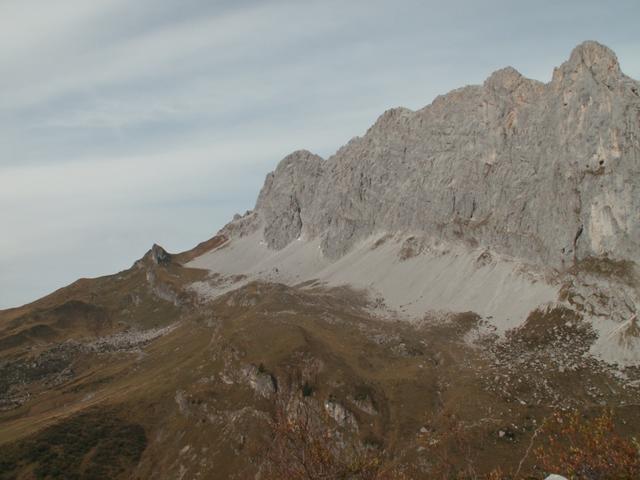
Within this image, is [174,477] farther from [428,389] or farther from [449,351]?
[449,351]

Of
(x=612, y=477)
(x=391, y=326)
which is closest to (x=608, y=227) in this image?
(x=391, y=326)

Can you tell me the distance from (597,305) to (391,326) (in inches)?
2657

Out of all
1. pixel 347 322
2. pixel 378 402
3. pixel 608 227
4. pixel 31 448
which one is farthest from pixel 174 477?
pixel 608 227

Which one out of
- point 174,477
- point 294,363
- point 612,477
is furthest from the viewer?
point 294,363

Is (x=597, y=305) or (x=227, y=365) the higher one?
(x=227, y=365)

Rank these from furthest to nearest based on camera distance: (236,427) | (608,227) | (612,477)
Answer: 1. (608,227)
2. (236,427)
3. (612,477)

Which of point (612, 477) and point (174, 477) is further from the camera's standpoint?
point (174, 477)

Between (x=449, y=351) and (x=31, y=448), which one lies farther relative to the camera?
(x=449, y=351)

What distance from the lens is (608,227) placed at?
19338cm

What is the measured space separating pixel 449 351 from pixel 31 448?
12183 centimetres

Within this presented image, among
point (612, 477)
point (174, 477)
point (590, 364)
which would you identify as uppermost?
point (612, 477)

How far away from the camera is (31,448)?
5605 inches

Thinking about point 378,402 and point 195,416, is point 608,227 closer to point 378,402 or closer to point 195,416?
point 378,402

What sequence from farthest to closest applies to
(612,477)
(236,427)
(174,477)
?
(236,427) < (174,477) < (612,477)
